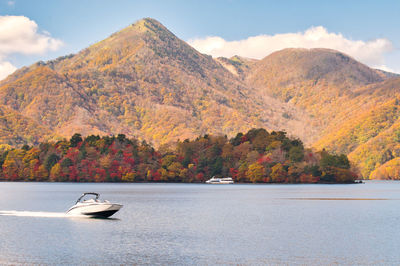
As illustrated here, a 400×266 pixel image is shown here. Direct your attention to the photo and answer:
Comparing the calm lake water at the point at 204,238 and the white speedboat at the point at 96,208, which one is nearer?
the calm lake water at the point at 204,238

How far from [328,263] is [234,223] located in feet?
112

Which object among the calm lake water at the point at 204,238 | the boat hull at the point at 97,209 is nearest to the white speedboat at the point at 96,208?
the boat hull at the point at 97,209

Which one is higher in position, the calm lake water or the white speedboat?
the white speedboat

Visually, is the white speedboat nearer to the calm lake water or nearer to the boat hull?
the boat hull

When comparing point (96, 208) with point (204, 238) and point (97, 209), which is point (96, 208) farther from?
point (204, 238)

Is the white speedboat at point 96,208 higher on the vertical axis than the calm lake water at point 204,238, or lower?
higher

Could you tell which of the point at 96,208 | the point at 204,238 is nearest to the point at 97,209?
the point at 96,208

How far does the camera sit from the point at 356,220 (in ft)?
302

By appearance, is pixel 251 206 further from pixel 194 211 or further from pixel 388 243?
pixel 388 243

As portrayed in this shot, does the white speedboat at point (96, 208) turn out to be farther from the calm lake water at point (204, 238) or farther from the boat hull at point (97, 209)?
the calm lake water at point (204, 238)

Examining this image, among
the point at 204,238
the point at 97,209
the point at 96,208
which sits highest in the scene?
the point at 96,208

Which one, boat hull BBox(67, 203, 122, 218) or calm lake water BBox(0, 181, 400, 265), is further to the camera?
boat hull BBox(67, 203, 122, 218)

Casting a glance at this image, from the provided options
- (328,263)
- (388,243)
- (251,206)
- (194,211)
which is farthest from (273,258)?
(251,206)

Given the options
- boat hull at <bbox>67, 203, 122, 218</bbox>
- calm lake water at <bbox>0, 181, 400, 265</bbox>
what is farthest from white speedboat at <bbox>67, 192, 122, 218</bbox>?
calm lake water at <bbox>0, 181, 400, 265</bbox>
